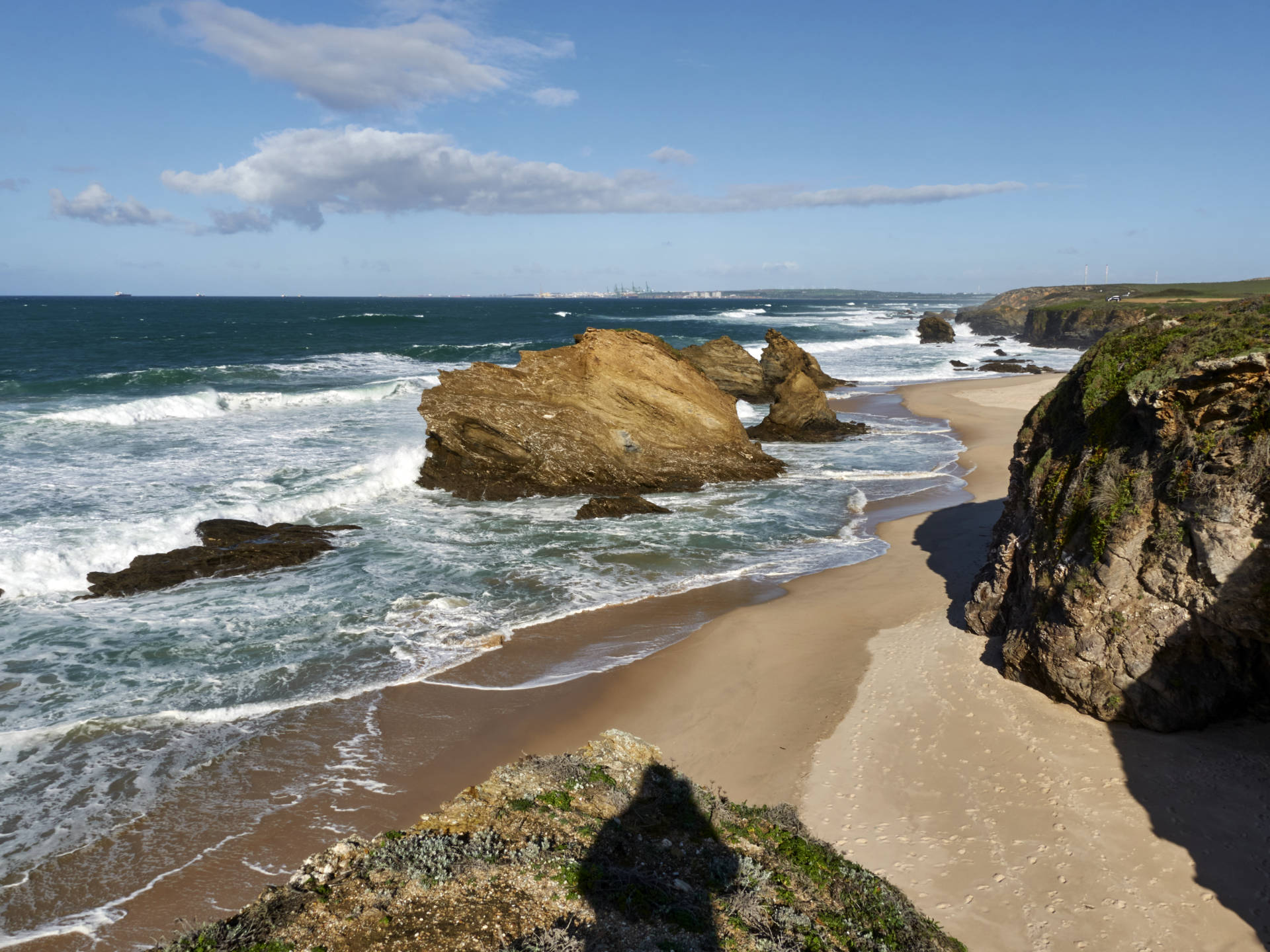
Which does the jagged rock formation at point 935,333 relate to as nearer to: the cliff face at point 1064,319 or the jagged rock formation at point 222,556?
the cliff face at point 1064,319

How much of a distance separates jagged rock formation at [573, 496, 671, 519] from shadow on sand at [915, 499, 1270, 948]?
10572mm

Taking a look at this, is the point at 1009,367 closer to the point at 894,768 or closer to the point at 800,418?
the point at 800,418

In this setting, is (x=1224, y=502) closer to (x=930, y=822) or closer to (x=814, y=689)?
(x=930, y=822)

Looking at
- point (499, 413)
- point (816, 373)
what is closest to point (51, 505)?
point (499, 413)

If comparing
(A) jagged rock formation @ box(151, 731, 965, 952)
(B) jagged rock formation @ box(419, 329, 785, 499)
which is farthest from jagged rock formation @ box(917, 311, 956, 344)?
(A) jagged rock formation @ box(151, 731, 965, 952)

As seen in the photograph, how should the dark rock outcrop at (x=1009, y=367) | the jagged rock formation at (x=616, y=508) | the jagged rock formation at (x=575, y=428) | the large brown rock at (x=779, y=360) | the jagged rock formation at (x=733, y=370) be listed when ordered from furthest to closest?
1. the dark rock outcrop at (x=1009, y=367)
2. the jagged rock formation at (x=733, y=370)
3. the large brown rock at (x=779, y=360)
4. the jagged rock formation at (x=575, y=428)
5. the jagged rock formation at (x=616, y=508)

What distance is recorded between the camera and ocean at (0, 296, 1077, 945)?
7.08 meters

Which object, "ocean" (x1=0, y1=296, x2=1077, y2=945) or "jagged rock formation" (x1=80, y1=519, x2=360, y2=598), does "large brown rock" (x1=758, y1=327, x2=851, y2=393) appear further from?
"jagged rock formation" (x1=80, y1=519, x2=360, y2=598)

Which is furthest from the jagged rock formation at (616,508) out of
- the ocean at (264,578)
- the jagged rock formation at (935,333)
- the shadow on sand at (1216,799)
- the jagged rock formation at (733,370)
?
the jagged rock formation at (935,333)

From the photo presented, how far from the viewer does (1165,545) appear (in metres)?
6.91

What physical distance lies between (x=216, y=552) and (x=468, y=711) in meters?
7.23

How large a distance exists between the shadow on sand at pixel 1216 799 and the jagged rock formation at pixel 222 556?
1236 cm

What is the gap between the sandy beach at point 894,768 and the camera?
533 centimetres

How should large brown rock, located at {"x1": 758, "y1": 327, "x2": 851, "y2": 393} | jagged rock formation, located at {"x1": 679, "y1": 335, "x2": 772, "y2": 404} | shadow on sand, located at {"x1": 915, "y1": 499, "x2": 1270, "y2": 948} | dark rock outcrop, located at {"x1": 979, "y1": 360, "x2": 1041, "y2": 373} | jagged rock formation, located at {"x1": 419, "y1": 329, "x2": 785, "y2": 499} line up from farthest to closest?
dark rock outcrop, located at {"x1": 979, "y1": 360, "x2": 1041, "y2": 373}
jagged rock formation, located at {"x1": 679, "y1": 335, "x2": 772, "y2": 404}
large brown rock, located at {"x1": 758, "y1": 327, "x2": 851, "y2": 393}
jagged rock formation, located at {"x1": 419, "y1": 329, "x2": 785, "y2": 499}
shadow on sand, located at {"x1": 915, "y1": 499, "x2": 1270, "y2": 948}
